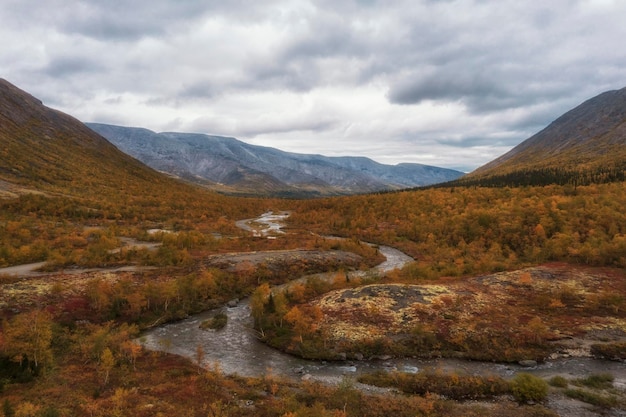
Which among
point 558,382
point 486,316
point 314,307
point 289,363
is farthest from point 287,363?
point 486,316

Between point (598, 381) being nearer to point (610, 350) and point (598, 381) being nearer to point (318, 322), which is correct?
point (610, 350)

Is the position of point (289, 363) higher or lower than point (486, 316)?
lower

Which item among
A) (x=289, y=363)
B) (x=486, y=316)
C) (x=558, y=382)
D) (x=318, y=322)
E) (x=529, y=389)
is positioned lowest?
(x=289, y=363)

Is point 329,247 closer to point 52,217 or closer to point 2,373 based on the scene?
point 2,373

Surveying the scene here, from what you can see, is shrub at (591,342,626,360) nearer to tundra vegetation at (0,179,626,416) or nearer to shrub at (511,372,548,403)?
tundra vegetation at (0,179,626,416)

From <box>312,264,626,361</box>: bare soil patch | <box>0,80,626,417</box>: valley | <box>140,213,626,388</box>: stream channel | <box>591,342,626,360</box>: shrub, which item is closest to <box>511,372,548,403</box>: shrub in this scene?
<box>0,80,626,417</box>: valley

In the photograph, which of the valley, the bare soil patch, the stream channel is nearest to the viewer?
the valley
